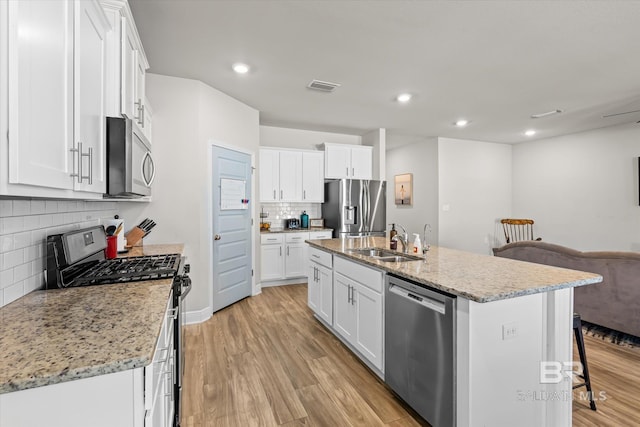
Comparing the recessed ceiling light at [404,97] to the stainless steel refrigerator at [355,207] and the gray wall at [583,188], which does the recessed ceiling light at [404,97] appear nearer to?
the stainless steel refrigerator at [355,207]

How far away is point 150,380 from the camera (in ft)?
2.98

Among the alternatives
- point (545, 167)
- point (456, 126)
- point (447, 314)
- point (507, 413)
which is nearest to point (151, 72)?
point (447, 314)

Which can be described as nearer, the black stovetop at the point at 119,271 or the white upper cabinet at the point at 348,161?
the black stovetop at the point at 119,271

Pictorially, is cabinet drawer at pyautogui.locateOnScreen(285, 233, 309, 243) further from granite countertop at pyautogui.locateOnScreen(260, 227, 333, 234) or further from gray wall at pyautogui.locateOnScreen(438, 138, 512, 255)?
gray wall at pyautogui.locateOnScreen(438, 138, 512, 255)

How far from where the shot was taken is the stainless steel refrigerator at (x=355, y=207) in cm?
513

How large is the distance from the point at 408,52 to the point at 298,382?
290 centimetres

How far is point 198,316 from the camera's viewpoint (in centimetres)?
330

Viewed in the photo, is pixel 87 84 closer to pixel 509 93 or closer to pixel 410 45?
pixel 410 45

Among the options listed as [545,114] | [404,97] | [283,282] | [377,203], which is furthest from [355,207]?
[545,114]

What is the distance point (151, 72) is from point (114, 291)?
103 inches

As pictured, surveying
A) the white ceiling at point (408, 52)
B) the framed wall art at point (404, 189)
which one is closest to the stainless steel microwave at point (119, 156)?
the white ceiling at point (408, 52)

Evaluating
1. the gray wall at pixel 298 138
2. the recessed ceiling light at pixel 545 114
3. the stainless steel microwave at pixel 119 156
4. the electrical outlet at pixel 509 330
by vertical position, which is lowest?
the electrical outlet at pixel 509 330

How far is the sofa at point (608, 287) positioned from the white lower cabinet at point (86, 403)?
3.62 meters

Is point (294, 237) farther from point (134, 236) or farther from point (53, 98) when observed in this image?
point (53, 98)
